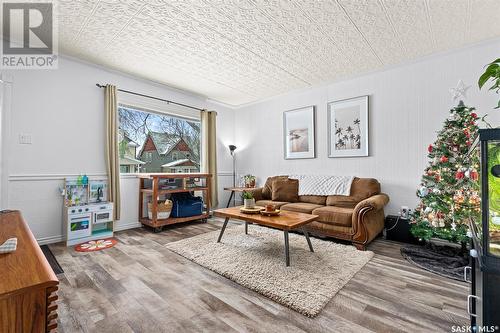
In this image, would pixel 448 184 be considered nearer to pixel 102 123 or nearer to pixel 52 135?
pixel 102 123

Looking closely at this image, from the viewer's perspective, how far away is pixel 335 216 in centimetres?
291

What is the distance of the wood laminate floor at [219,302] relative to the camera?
4.73 ft

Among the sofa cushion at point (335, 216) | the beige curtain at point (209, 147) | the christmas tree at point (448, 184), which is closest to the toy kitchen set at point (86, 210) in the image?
the beige curtain at point (209, 147)

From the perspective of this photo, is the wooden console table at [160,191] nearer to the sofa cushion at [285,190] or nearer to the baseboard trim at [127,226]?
the baseboard trim at [127,226]

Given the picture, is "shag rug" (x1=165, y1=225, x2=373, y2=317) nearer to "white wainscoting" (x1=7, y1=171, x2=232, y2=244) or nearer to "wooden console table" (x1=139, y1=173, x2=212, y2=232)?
"wooden console table" (x1=139, y1=173, x2=212, y2=232)

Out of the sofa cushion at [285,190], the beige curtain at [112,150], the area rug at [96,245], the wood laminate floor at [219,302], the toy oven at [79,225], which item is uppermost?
the beige curtain at [112,150]

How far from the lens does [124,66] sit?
10.9ft

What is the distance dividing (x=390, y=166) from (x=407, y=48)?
1.56m

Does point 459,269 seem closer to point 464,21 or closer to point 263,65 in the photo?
point 464,21

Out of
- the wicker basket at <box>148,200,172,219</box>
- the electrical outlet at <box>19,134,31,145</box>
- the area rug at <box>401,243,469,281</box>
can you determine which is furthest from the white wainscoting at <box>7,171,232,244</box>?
the area rug at <box>401,243,469,281</box>

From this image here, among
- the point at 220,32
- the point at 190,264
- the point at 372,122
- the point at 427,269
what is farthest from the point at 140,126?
the point at 427,269

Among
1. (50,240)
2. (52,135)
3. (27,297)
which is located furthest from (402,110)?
(50,240)

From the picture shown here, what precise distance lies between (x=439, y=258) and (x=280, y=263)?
168cm

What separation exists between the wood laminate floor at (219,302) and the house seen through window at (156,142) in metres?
1.85
